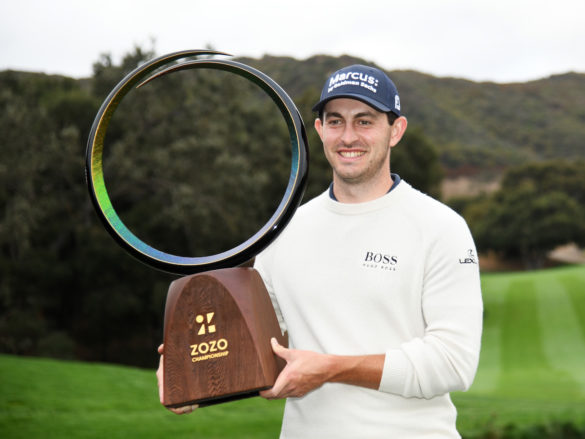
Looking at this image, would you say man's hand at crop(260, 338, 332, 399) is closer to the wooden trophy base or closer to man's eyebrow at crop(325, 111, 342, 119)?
the wooden trophy base

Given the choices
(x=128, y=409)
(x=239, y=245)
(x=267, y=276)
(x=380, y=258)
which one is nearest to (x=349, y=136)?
(x=380, y=258)

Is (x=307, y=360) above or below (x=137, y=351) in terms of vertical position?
above

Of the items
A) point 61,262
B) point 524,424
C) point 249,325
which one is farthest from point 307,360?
point 61,262

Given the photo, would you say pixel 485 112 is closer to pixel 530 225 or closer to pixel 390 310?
pixel 530 225

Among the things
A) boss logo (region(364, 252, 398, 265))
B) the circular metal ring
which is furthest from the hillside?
boss logo (region(364, 252, 398, 265))

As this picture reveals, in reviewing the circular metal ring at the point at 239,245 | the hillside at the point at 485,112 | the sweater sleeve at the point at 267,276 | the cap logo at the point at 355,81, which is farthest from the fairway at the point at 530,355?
the hillside at the point at 485,112

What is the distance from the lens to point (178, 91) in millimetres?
25297

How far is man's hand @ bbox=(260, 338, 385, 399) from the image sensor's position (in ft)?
8.51

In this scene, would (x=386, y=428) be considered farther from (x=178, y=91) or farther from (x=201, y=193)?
(x=178, y=91)

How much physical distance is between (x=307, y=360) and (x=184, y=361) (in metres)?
0.53

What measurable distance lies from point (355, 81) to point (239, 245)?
81 centimetres

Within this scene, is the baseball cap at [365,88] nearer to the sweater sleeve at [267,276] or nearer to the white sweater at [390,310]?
the white sweater at [390,310]

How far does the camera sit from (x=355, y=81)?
289cm

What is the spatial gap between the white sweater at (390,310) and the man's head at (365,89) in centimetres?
35
